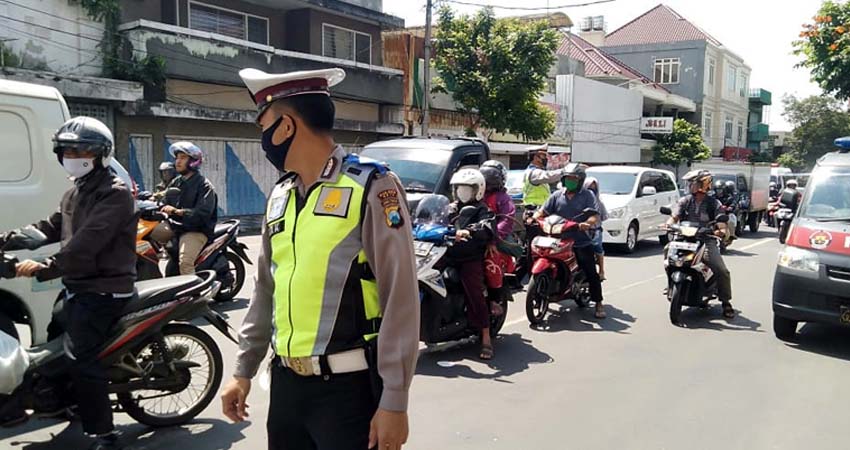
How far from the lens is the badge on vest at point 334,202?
2047 mm

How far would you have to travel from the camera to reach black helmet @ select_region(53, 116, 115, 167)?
135 inches

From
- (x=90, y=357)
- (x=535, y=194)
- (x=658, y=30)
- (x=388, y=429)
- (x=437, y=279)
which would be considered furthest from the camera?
(x=658, y=30)

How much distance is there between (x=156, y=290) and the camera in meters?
3.89

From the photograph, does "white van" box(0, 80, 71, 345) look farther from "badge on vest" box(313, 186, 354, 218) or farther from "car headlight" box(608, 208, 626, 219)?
"car headlight" box(608, 208, 626, 219)

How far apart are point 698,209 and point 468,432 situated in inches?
187

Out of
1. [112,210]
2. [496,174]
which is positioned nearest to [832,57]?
[496,174]

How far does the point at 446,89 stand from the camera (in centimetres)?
2164

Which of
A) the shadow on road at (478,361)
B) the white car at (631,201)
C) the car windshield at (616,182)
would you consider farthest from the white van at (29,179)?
the car windshield at (616,182)

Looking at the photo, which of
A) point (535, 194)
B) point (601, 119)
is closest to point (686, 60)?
point (601, 119)

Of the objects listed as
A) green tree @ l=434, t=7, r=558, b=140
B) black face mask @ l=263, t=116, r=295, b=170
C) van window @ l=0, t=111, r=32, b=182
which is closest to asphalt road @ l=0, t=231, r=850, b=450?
van window @ l=0, t=111, r=32, b=182

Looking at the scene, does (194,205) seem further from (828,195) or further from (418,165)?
(828,195)

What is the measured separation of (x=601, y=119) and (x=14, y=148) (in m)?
31.5

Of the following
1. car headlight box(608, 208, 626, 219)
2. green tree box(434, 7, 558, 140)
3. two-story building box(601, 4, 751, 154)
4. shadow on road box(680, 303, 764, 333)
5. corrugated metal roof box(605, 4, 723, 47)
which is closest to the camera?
shadow on road box(680, 303, 764, 333)

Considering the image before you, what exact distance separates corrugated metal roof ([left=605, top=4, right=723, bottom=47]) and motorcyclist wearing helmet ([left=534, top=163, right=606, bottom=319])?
41123 mm
